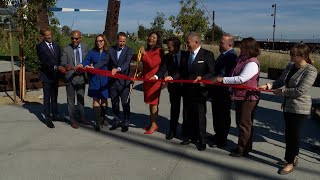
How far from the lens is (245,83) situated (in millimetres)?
5043

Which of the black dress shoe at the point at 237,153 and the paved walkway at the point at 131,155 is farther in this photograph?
the black dress shoe at the point at 237,153

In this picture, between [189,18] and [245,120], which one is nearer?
[245,120]

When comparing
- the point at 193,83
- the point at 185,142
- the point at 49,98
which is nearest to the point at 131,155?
the point at 185,142

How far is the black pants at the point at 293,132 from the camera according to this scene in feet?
15.0

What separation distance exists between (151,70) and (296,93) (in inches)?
100

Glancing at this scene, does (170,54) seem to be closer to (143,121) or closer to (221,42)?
(221,42)

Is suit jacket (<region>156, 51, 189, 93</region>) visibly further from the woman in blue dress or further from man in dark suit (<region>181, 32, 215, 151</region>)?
the woman in blue dress

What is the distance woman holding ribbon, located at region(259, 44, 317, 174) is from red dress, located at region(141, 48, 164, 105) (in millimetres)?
2114

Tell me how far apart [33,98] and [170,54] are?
503 centimetres

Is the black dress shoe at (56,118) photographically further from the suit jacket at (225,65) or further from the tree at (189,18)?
the tree at (189,18)

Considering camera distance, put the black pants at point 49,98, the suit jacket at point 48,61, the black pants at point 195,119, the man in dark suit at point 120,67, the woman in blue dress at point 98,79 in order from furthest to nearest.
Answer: the black pants at point 49,98 → the suit jacket at point 48,61 → the woman in blue dress at point 98,79 → the man in dark suit at point 120,67 → the black pants at point 195,119

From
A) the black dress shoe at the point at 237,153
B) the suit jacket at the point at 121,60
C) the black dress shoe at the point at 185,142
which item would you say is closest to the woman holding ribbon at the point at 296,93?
the black dress shoe at the point at 237,153

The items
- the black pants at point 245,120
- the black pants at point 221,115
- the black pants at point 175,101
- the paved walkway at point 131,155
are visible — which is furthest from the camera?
the black pants at point 175,101

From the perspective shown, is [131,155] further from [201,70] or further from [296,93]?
[296,93]
